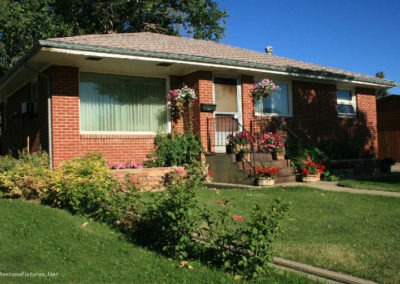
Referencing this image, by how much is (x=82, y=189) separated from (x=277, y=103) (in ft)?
29.3

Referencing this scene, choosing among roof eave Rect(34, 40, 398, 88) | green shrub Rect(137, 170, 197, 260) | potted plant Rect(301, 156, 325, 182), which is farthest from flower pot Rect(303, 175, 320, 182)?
green shrub Rect(137, 170, 197, 260)

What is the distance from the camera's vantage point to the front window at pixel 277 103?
13508 millimetres

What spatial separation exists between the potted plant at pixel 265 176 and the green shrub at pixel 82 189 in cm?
400

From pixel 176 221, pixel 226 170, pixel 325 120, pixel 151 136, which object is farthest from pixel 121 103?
pixel 176 221

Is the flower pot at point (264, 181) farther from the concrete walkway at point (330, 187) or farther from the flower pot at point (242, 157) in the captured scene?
the flower pot at point (242, 157)

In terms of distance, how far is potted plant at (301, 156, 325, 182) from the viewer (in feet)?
35.7

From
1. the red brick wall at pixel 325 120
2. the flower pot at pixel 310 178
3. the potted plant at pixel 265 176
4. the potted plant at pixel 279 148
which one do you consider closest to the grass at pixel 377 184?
the flower pot at pixel 310 178

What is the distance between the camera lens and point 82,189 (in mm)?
6461

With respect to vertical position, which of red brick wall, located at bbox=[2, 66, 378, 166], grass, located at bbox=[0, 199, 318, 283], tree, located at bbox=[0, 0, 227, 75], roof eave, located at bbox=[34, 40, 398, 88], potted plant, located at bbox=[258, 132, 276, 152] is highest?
tree, located at bbox=[0, 0, 227, 75]

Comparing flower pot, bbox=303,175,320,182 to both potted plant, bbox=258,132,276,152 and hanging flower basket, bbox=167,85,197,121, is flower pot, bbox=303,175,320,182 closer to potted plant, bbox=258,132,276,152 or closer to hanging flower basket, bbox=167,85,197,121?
potted plant, bbox=258,132,276,152

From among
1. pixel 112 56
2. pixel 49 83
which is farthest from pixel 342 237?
pixel 49 83

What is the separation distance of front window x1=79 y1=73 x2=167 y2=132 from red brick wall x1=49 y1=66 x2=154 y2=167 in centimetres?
38

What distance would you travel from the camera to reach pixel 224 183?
36.3ft

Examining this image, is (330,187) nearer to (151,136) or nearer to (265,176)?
(265,176)
